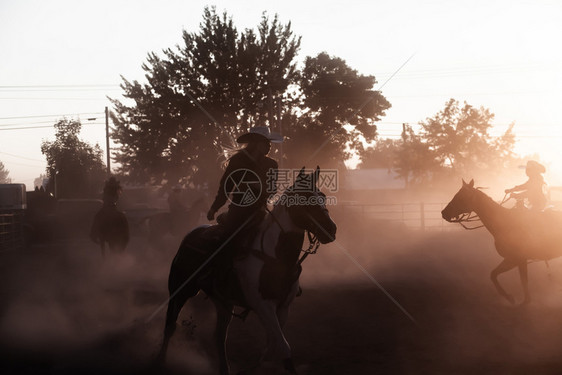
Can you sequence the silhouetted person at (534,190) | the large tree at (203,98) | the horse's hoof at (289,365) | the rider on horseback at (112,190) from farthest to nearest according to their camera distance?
the large tree at (203,98) → the rider on horseback at (112,190) → the silhouetted person at (534,190) → the horse's hoof at (289,365)

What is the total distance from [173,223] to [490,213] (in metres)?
12.7

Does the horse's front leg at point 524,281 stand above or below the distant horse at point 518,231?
below

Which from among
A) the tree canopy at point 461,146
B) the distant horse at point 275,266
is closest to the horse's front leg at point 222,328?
the distant horse at point 275,266

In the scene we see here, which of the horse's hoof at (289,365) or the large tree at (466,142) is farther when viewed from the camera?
the large tree at (466,142)

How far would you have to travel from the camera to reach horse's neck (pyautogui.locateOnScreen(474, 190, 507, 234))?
12.0 m

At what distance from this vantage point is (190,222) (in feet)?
71.6

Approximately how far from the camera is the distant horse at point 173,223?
21719 mm

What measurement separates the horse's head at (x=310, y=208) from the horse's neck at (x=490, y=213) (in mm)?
6171

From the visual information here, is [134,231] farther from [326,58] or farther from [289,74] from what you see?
[326,58]

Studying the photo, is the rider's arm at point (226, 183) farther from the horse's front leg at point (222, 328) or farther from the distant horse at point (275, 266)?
Answer: the horse's front leg at point (222, 328)

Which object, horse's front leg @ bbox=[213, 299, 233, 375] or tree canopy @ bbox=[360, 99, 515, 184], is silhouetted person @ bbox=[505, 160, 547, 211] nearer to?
horse's front leg @ bbox=[213, 299, 233, 375]

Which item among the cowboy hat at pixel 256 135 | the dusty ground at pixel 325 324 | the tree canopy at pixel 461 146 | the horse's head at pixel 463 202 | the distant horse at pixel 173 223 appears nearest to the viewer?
the cowboy hat at pixel 256 135

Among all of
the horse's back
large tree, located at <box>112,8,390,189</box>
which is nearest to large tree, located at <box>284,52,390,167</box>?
large tree, located at <box>112,8,390,189</box>

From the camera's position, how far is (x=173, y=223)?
72.6 ft
